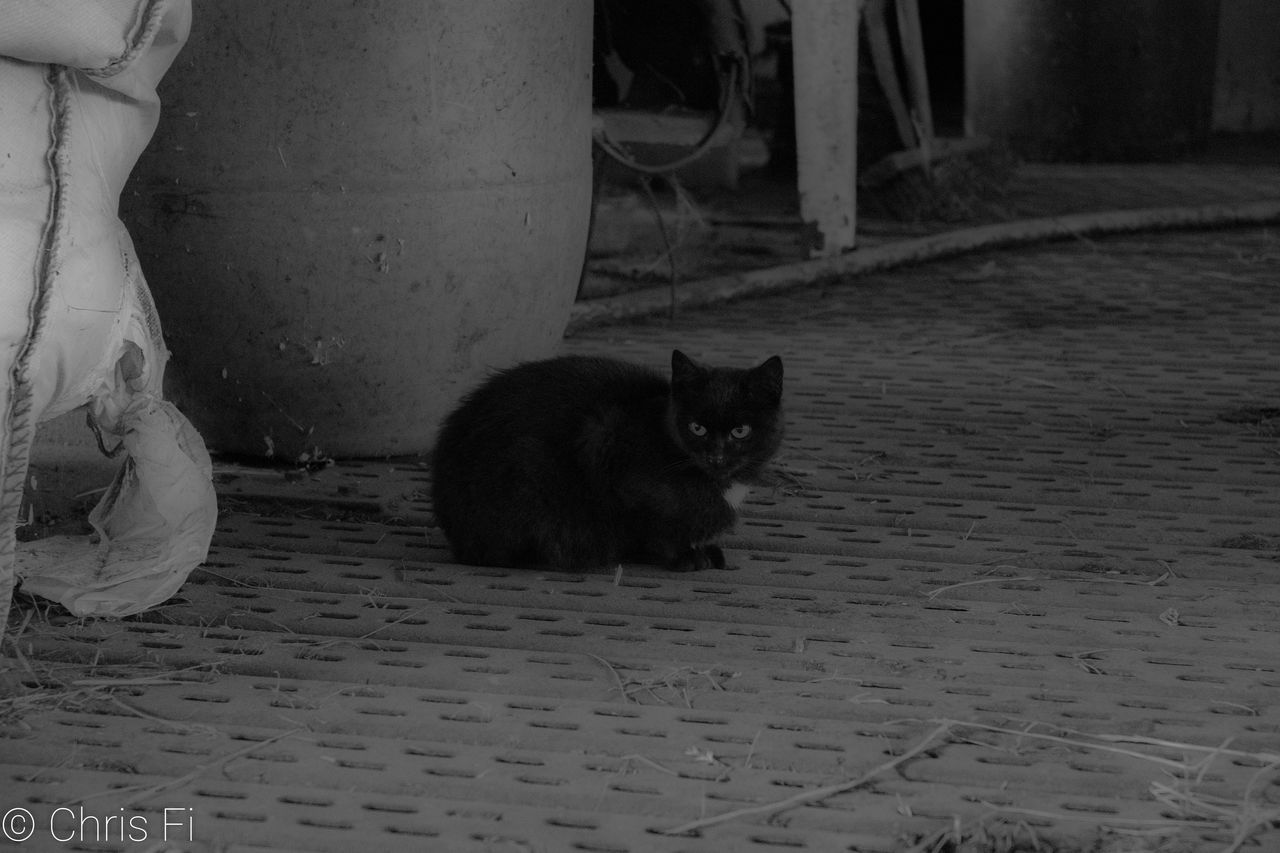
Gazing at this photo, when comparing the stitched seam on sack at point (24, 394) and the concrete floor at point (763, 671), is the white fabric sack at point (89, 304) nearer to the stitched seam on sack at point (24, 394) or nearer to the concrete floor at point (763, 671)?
the stitched seam on sack at point (24, 394)

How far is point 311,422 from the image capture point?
3.31m

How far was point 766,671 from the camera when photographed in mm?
2207

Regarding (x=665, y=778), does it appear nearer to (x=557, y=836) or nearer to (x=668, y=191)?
(x=557, y=836)

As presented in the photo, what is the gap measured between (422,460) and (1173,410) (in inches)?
72.3

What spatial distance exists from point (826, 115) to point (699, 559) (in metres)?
3.13

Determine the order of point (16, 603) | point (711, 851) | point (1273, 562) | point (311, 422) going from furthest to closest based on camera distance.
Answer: point (311, 422)
point (1273, 562)
point (16, 603)
point (711, 851)

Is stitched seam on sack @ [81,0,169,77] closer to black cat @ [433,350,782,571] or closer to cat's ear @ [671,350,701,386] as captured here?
black cat @ [433,350,782,571]

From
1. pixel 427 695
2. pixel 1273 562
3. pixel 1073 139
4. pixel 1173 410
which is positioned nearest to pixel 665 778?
pixel 427 695

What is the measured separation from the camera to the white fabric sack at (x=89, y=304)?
2.04m

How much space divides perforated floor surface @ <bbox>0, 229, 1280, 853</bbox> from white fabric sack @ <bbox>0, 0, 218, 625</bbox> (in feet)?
0.42

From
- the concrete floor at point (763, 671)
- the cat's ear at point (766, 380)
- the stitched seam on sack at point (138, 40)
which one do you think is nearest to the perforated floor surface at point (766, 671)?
the concrete floor at point (763, 671)

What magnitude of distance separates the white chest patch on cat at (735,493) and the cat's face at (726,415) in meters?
0.02

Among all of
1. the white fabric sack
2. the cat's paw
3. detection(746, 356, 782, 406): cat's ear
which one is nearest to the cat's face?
detection(746, 356, 782, 406): cat's ear

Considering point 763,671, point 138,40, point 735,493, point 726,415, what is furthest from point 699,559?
point 138,40
